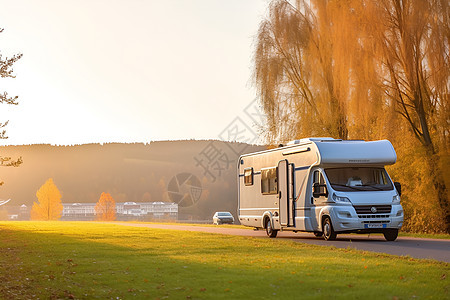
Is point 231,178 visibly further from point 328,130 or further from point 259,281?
point 259,281

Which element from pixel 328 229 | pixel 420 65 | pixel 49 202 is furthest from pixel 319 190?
pixel 49 202

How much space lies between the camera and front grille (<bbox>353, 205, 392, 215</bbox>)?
20969mm

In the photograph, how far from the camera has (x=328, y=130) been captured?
33.0 meters

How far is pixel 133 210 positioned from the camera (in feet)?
544

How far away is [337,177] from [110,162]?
148 metres

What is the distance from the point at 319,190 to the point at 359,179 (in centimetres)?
144

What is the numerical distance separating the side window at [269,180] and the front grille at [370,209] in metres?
4.30

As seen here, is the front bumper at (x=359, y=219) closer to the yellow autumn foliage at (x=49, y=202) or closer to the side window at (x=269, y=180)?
the side window at (x=269, y=180)

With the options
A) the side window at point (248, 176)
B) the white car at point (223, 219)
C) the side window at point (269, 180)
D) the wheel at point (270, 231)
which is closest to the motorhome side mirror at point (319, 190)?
the side window at point (269, 180)

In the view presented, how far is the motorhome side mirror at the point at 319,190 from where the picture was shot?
70.2 feet

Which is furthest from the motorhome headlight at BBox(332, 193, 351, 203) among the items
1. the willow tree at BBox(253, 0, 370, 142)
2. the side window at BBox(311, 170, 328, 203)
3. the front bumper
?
the willow tree at BBox(253, 0, 370, 142)

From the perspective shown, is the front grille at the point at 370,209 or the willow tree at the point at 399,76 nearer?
the front grille at the point at 370,209

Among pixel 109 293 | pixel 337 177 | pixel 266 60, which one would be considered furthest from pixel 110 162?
pixel 109 293

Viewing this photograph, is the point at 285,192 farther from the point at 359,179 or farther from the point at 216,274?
the point at 216,274
